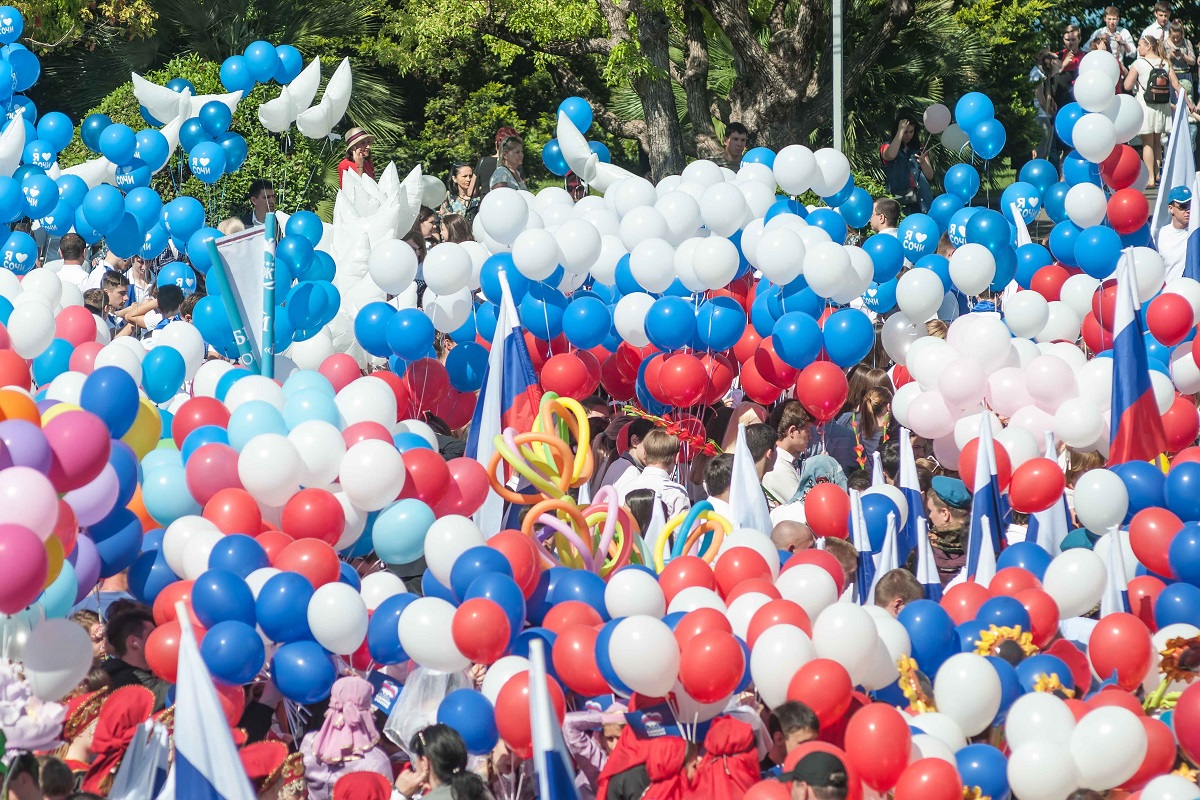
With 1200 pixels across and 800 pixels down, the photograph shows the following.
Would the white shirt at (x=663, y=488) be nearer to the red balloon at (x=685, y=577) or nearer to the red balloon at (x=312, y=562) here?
the red balloon at (x=685, y=577)

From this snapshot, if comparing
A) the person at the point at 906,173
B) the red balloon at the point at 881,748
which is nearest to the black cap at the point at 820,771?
the red balloon at the point at 881,748

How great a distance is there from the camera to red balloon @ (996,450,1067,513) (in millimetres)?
5867

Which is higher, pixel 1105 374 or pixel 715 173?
pixel 715 173

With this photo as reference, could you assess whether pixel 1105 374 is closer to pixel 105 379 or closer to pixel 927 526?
pixel 927 526

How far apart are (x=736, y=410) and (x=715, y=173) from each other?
1555 millimetres

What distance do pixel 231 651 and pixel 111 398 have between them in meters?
1.09

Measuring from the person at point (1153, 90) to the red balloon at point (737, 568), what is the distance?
8.13 meters

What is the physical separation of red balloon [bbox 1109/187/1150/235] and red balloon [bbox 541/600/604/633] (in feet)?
16.2

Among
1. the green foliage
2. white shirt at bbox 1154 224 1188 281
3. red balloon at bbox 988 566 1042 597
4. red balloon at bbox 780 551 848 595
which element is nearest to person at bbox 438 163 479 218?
the green foliage

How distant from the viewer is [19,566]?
399 cm

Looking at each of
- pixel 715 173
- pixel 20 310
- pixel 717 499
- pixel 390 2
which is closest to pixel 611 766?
pixel 717 499

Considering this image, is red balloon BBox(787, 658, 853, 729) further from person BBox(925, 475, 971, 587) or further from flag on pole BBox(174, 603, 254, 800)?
person BBox(925, 475, 971, 587)

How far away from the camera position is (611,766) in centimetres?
427

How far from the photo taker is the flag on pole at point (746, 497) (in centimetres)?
614
